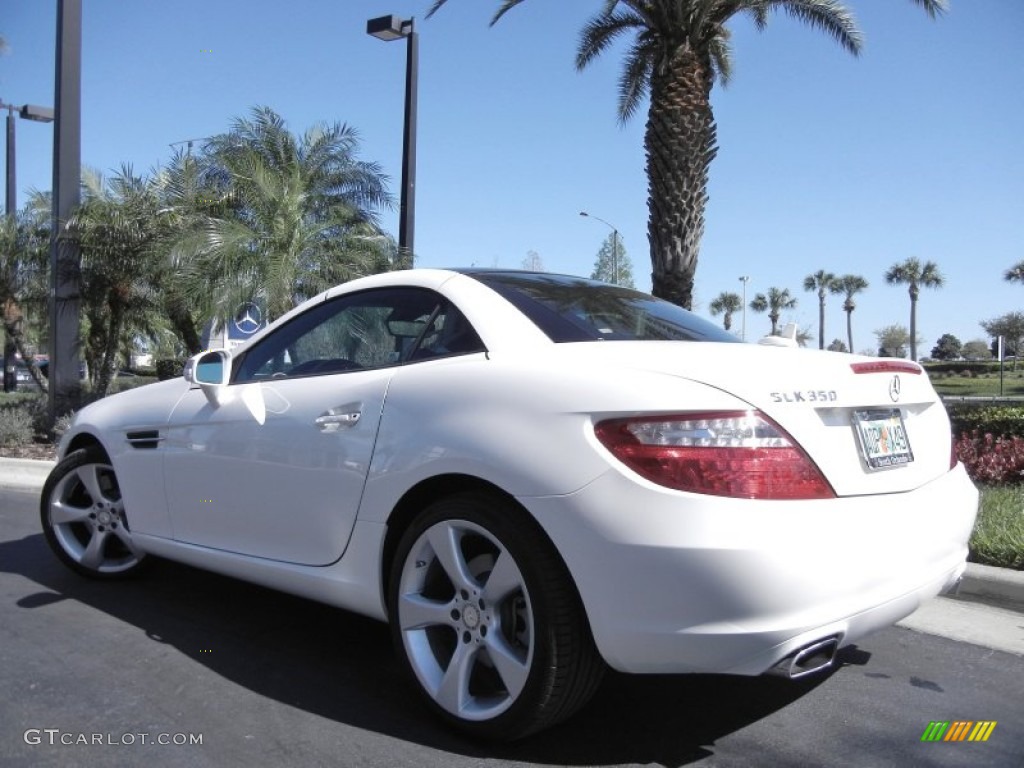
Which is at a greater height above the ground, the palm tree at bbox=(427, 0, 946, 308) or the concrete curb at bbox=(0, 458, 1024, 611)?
the palm tree at bbox=(427, 0, 946, 308)

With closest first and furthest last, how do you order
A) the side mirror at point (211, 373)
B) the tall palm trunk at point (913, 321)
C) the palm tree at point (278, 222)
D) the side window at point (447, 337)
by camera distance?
1. the side window at point (447, 337)
2. the side mirror at point (211, 373)
3. the palm tree at point (278, 222)
4. the tall palm trunk at point (913, 321)

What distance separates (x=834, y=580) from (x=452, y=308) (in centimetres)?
157

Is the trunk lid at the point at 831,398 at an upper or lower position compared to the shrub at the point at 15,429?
upper

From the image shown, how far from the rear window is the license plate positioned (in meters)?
0.75

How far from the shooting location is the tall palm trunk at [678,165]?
456 inches

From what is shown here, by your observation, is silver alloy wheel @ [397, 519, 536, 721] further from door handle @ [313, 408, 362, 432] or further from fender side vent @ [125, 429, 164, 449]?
fender side vent @ [125, 429, 164, 449]

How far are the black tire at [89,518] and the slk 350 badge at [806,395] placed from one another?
3.32m

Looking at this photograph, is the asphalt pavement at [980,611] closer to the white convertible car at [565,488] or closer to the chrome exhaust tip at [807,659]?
the white convertible car at [565,488]

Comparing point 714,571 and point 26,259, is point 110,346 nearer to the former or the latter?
point 26,259

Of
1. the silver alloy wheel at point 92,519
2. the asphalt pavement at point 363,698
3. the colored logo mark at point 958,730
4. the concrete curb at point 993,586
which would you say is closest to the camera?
the asphalt pavement at point 363,698

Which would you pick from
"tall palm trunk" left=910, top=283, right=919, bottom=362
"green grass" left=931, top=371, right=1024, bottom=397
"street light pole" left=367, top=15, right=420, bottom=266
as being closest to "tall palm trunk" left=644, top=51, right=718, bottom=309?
"street light pole" left=367, top=15, right=420, bottom=266

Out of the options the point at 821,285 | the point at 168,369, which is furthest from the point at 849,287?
the point at 168,369

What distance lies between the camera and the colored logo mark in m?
2.93

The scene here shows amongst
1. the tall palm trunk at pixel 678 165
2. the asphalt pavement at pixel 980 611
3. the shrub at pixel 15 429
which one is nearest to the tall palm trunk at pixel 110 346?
the shrub at pixel 15 429
